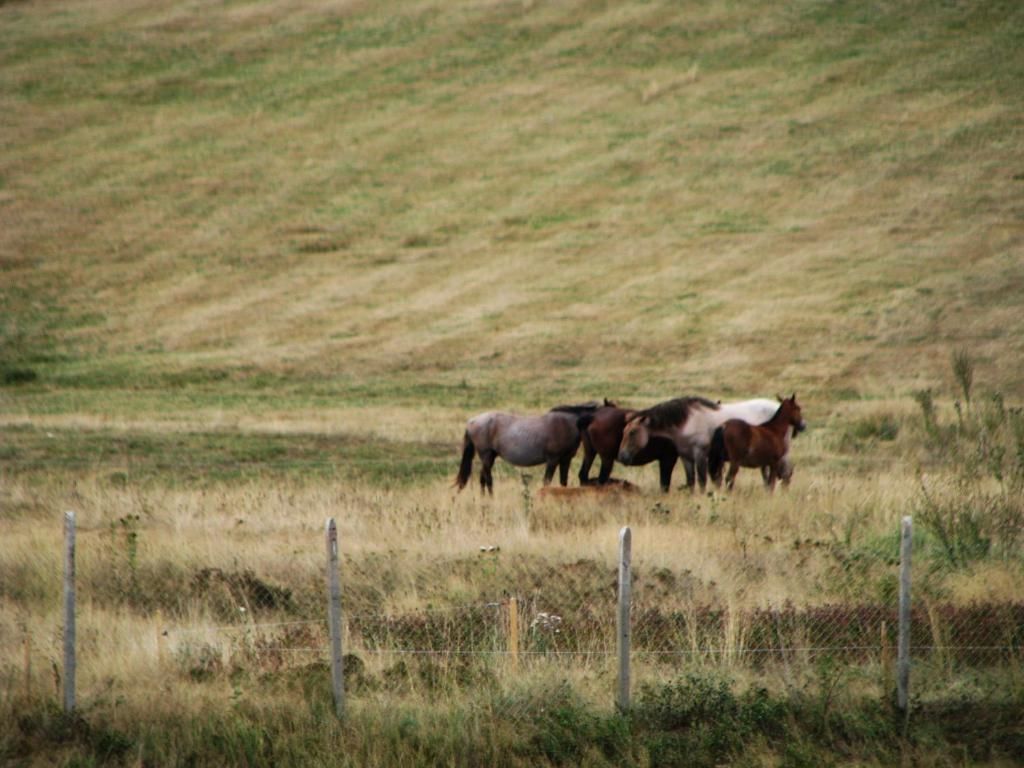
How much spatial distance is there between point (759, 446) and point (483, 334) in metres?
21.1

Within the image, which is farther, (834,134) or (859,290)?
(834,134)

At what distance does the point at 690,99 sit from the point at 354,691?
50.0 m

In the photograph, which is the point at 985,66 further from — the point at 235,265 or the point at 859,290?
the point at 235,265

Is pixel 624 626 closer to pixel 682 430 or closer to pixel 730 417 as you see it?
pixel 682 430

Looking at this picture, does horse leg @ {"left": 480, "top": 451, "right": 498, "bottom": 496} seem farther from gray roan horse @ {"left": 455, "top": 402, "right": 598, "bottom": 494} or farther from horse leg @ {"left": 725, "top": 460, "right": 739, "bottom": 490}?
horse leg @ {"left": 725, "top": 460, "right": 739, "bottom": 490}

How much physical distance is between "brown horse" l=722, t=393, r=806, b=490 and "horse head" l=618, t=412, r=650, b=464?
3.32 feet

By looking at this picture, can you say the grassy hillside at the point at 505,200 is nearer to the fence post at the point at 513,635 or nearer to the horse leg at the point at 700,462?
the horse leg at the point at 700,462

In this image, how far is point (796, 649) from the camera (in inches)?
388

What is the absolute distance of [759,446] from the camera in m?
17.4

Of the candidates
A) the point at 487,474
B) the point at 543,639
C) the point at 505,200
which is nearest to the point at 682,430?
the point at 487,474

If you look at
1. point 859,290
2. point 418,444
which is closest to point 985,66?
point 859,290

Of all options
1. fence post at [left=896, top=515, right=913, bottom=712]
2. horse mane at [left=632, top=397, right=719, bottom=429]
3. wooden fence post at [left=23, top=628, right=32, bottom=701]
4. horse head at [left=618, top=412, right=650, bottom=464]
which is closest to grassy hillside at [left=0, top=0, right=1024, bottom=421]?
horse mane at [left=632, top=397, right=719, bottom=429]

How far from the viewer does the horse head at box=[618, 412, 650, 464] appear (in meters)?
17.4

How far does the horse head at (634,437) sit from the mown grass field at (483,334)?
88 cm
